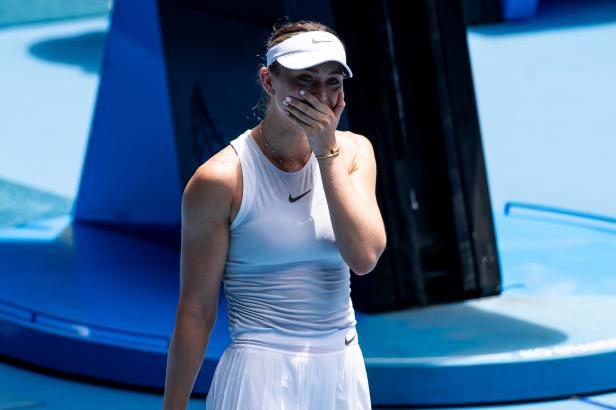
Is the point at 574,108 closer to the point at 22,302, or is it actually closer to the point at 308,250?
the point at 22,302

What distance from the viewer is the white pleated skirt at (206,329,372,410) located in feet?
8.90

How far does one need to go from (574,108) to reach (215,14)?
6.69 meters

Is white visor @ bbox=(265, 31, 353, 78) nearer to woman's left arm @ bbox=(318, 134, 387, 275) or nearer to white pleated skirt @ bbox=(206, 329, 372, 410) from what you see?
woman's left arm @ bbox=(318, 134, 387, 275)

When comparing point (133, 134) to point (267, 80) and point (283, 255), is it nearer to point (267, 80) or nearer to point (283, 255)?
point (267, 80)

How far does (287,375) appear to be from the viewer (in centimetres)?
271

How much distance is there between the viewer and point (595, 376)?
17.8ft

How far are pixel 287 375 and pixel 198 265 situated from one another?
0.33 m

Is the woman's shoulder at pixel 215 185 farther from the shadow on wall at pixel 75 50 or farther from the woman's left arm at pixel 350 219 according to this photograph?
the shadow on wall at pixel 75 50

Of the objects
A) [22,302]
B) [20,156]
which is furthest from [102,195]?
[20,156]

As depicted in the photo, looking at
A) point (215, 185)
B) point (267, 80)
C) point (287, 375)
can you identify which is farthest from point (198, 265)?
point (267, 80)

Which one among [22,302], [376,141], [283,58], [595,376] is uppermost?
[283,58]

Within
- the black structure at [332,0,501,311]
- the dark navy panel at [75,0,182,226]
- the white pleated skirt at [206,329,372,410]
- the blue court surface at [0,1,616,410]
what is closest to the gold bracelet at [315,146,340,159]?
the white pleated skirt at [206,329,372,410]

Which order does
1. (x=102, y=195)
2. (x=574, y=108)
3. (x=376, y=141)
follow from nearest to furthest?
(x=376, y=141) → (x=102, y=195) → (x=574, y=108)

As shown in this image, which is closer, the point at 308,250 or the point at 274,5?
the point at 308,250
